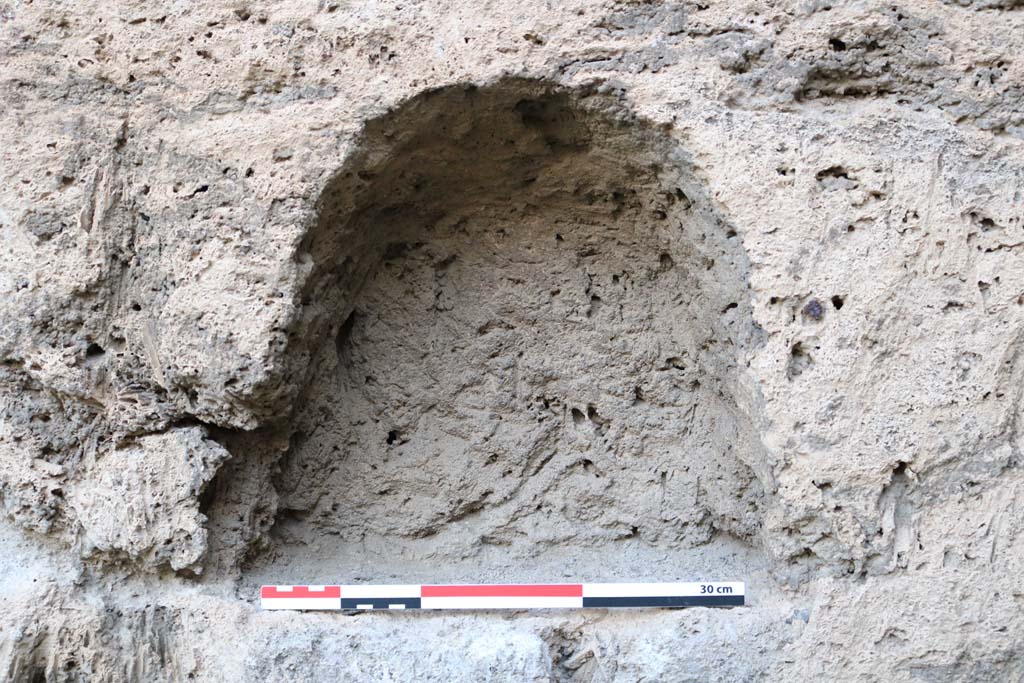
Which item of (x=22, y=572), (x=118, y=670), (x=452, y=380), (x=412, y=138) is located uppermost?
(x=412, y=138)

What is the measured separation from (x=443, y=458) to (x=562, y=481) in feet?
0.77

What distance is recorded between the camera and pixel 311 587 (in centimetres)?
152

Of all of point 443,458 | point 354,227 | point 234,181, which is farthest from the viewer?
point 443,458

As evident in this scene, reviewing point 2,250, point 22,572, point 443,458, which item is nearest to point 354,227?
point 443,458

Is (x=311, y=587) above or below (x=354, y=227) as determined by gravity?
below

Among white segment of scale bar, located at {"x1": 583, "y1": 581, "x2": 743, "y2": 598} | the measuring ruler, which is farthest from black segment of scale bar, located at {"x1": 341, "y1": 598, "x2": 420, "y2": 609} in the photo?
white segment of scale bar, located at {"x1": 583, "y1": 581, "x2": 743, "y2": 598}

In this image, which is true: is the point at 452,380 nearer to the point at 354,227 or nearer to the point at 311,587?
the point at 354,227

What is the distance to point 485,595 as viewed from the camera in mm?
1522

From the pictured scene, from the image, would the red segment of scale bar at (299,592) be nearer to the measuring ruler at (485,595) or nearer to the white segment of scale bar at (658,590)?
the measuring ruler at (485,595)

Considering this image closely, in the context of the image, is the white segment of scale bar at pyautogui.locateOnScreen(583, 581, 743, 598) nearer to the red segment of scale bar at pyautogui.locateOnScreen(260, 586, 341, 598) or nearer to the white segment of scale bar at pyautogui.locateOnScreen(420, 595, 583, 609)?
the white segment of scale bar at pyautogui.locateOnScreen(420, 595, 583, 609)

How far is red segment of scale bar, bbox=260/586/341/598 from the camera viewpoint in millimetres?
1513

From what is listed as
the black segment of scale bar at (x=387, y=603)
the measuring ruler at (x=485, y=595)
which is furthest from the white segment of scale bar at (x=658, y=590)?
the black segment of scale bar at (x=387, y=603)

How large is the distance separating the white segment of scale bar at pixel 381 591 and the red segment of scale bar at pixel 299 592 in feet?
0.05

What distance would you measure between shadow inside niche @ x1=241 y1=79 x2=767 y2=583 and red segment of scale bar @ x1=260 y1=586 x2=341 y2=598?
0.06 m
